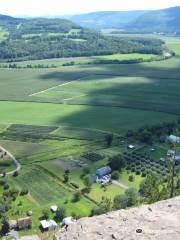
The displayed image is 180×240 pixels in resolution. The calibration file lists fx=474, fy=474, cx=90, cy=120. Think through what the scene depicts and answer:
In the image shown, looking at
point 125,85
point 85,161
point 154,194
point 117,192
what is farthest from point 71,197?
point 125,85

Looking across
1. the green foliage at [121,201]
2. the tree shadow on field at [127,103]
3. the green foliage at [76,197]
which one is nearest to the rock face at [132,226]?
the green foliage at [121,201]

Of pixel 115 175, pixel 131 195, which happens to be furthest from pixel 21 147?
pixel 131 195

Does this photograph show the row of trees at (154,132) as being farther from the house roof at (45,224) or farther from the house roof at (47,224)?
the house roof at (45,224)

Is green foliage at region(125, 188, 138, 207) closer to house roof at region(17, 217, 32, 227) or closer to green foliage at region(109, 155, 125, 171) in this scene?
house roof at region(17, 217, 32, 227)

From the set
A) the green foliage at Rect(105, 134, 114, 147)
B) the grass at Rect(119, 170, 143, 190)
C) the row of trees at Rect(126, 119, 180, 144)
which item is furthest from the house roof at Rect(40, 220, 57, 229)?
the row of trees at Rect(126, 119, 180, 144)

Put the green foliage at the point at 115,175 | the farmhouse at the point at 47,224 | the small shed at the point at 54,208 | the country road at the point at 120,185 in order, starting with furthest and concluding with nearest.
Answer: the green foliage at the point at 115,175, the country road at the point at 120,185, the small shed at the point at 54,208, the farmhouse at the point at 47,224

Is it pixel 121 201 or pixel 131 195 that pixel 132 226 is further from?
pixel 131 195
